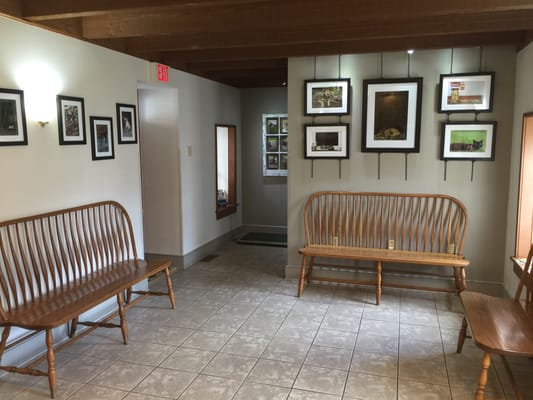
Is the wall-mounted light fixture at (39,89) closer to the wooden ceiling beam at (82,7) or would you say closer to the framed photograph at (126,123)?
the wooden ceiling beam at (82,7)

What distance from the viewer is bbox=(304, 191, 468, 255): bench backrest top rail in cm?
438

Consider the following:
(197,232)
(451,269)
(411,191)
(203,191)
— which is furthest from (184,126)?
(451,269)

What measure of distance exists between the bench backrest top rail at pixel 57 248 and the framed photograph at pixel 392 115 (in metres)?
2.58

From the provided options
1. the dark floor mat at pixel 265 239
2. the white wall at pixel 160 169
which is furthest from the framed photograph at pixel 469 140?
the white wall at pixel 160 169

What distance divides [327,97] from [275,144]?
251cm

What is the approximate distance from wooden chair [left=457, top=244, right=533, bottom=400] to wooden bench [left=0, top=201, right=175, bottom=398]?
96.3 inches

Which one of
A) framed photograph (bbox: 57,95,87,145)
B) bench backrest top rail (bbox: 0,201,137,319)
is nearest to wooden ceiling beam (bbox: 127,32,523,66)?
framed photograph (bbox: 57,95,87,145)

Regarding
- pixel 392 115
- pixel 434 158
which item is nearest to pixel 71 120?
pixel 392 115

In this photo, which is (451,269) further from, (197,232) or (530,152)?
(197,232)

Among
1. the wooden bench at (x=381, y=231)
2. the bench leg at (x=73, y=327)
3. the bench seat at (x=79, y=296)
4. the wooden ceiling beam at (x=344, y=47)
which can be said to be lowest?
the bench leg at (x=73, y=327)

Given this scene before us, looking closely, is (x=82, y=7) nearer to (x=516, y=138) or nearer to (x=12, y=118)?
(x=12, y=118)

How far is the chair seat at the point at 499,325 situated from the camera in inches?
94.0

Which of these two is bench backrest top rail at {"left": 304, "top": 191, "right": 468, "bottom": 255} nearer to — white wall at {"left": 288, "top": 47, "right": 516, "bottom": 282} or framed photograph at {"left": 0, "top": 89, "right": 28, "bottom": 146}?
white wall at {"left": 288, "top": 47, "right": 516, "bottom": 282}

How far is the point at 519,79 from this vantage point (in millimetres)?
4016
